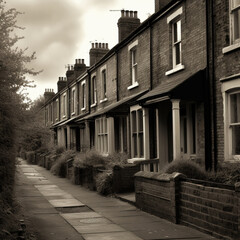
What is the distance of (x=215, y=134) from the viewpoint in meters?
12.1

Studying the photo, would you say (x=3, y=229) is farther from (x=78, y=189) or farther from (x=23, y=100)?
(x=78, y=189)

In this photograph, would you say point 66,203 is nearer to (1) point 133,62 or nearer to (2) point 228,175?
(2) point 228,175

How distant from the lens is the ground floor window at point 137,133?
17.1m

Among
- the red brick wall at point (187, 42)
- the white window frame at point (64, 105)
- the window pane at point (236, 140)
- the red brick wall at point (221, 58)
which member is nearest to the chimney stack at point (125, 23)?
the red brick wall at point (187, 42)

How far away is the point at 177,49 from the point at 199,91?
106 inches

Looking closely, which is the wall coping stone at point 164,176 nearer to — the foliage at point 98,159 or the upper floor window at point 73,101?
the foliage at point 98,159

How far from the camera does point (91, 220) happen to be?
10.4 metres

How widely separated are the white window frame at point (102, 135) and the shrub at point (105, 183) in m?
6.07

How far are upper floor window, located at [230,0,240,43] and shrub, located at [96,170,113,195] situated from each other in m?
6.26

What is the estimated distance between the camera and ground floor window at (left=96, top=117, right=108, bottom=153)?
21797 millimetres

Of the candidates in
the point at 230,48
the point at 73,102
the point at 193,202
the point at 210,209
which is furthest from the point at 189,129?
the point at 73,102

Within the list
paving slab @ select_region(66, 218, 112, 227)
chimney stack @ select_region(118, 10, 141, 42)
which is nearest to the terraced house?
chimney stack @ select_region(118, 10, 141, 42)

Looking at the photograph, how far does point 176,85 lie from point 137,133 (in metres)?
4.93

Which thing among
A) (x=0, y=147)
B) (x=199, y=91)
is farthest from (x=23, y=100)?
(x=199, y=91)
